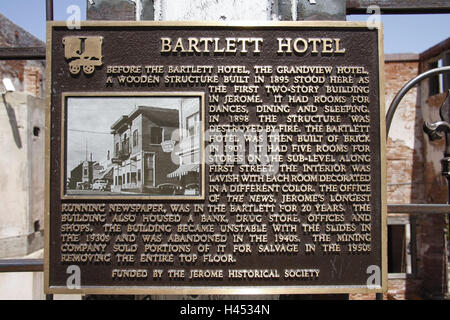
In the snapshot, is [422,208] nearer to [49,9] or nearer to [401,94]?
[401,94]

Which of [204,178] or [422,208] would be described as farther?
[422,208]

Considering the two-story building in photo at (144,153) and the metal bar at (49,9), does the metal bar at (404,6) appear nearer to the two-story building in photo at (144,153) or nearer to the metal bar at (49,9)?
the two-story building in photo at (144,153)

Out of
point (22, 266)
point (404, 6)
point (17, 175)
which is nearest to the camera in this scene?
point (22, 266)

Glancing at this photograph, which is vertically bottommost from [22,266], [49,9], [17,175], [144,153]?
[22,266]

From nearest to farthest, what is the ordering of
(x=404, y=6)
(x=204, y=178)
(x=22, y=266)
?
1. (x=204, y=178)
2. (x=22, y=266)
3. (x=404, y=6)

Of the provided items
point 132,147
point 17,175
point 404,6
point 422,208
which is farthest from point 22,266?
point 17,175

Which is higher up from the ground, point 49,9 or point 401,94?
point 49,9

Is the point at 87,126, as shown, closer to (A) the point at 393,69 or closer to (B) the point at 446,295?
(A) the point at 393,69

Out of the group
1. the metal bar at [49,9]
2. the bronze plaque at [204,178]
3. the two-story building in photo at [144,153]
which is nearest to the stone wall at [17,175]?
the metal bar at [49,9]

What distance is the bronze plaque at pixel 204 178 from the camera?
312cm

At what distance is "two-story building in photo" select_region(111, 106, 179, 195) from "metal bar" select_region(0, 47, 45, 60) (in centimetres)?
129

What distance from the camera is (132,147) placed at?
3.16 meters

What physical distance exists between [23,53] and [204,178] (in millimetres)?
2478

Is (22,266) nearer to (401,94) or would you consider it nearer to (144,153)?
(144,153)
